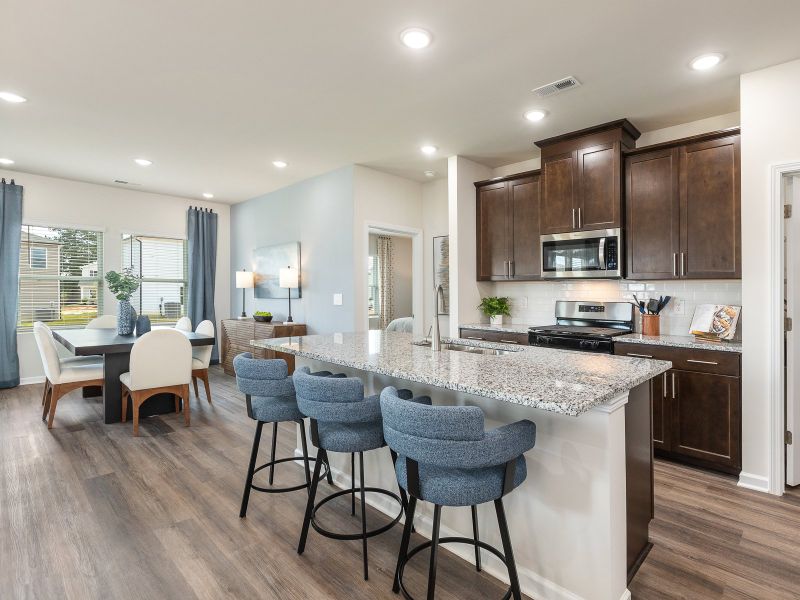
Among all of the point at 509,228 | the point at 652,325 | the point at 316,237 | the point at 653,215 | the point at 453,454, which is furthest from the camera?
the point at 316,237

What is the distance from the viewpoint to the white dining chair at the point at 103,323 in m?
5.50

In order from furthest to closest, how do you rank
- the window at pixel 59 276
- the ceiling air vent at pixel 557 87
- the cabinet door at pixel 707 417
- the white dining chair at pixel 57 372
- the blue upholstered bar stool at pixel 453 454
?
the window at pixel 59 276
the white dining chair at pixel 57 372
the ceiling air vent at pixel 557 87
the cabinet door at pixel 707 417
the blue upholstered bar stool at pixel 453 454

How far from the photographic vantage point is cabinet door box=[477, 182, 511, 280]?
181 inches

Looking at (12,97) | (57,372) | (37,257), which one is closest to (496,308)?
(57,372)

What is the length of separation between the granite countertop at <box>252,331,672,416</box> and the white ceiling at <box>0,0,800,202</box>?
1774 millimetres

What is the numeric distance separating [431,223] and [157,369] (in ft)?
11.7

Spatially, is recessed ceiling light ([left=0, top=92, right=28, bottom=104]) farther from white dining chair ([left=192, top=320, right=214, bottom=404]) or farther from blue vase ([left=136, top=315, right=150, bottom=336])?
white dining chair ([left=192, top=320, right=214, bottom=404])

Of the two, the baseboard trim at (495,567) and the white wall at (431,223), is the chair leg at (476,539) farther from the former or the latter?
the white wall at (431,223)

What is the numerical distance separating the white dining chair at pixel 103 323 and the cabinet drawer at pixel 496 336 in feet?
14.7

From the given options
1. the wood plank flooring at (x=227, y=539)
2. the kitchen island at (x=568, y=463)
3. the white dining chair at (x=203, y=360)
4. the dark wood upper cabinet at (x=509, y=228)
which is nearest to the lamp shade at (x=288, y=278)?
the white dining chair at (x=203, y=360)

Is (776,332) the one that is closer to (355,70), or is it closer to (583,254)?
(583,254)

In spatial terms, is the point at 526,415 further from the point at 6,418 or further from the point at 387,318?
the point at 387,318

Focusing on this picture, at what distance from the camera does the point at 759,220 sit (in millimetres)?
2758

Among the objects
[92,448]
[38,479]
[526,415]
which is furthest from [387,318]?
[526,415]
